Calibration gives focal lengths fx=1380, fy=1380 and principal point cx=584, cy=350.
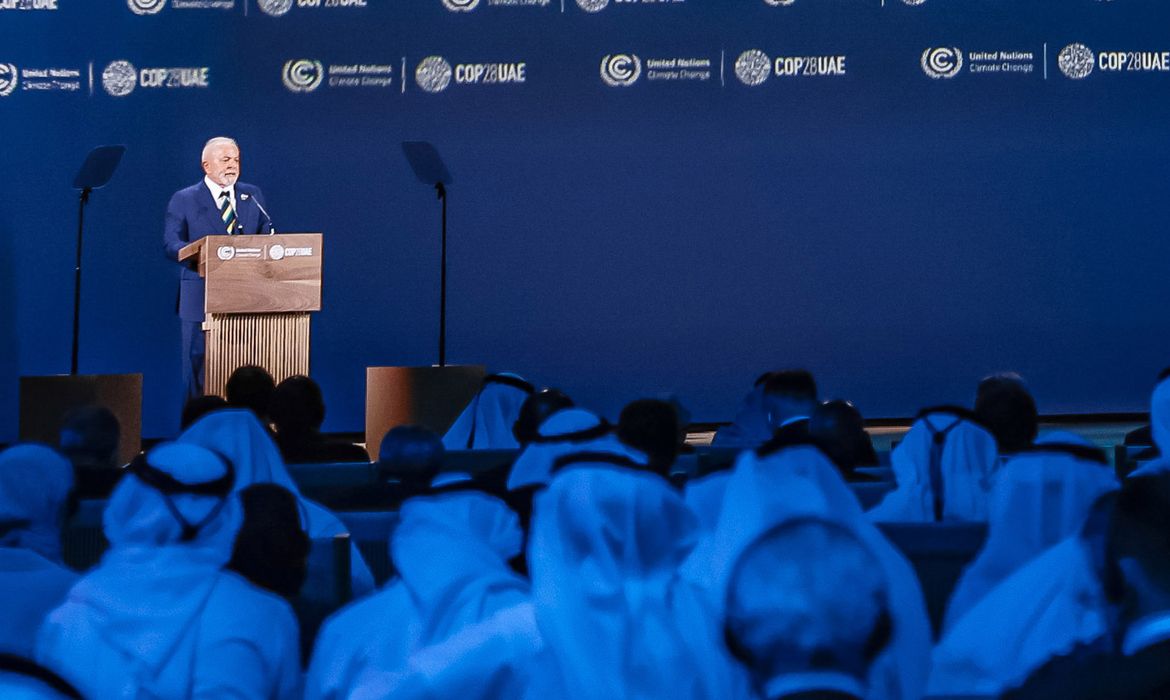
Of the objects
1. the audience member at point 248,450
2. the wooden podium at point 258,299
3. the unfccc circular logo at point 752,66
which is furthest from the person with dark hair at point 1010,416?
the unfccc circular logo at point 752,66

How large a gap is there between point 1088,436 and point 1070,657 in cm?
665

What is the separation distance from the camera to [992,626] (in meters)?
2.20

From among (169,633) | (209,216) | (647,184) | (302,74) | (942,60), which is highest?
(942,60)

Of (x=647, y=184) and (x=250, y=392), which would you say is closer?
(x=250, y=392)

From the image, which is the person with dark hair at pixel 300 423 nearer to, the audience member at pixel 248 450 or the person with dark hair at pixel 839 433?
the audience member at pixel 248 450

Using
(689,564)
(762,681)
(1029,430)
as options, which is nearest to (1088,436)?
(1029,430)

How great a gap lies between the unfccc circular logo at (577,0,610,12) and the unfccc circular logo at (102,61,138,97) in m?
2.70

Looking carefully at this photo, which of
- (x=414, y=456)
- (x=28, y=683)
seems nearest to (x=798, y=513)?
(x=28, y=683)

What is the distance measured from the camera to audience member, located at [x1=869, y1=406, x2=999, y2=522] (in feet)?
12.4

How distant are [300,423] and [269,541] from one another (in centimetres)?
209

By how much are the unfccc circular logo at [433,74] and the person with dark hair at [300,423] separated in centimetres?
427

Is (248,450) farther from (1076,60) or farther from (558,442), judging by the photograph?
(1076,60)

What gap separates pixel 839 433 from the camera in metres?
3.88

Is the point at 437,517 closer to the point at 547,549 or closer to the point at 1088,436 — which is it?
the point at 547,549
